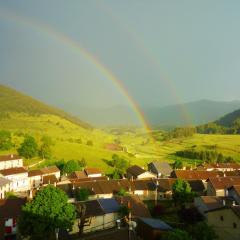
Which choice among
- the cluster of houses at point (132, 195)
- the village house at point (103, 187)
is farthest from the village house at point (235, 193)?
the village house at point (103, 187)

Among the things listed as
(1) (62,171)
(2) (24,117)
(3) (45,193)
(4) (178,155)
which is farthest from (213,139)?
(3) (45,193)

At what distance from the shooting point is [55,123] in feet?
555

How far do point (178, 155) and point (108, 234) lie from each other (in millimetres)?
101917

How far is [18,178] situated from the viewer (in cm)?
7381

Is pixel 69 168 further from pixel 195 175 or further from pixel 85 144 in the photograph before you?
pixel 85 144

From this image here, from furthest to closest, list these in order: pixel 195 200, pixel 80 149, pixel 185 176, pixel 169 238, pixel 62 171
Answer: pixel 80 149 < pixel 62 171 < pixel 185 176 < pixel 195 200 < pixel 169 238

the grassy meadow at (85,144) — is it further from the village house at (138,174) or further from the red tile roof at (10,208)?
the red tile roof at (10,208)

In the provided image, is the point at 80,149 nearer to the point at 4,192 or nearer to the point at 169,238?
the point at 4,192

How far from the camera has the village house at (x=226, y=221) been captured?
3534 cm

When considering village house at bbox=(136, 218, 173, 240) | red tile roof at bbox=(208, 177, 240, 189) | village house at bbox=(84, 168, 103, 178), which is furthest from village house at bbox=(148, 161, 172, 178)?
village house at bbox=(136, 218, 173, 240)

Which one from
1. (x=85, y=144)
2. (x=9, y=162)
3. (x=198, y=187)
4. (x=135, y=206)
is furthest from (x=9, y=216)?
(x=85, y=144)

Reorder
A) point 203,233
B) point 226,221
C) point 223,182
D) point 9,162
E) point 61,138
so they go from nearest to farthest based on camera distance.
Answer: point 203,233
point 226,221
point 223,182
point 9,162
point 61,138

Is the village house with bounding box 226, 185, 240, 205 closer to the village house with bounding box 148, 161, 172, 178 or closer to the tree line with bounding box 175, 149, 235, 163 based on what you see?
the village house with bounding box 148, 161, 172, 178

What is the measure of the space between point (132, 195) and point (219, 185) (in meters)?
14.9
